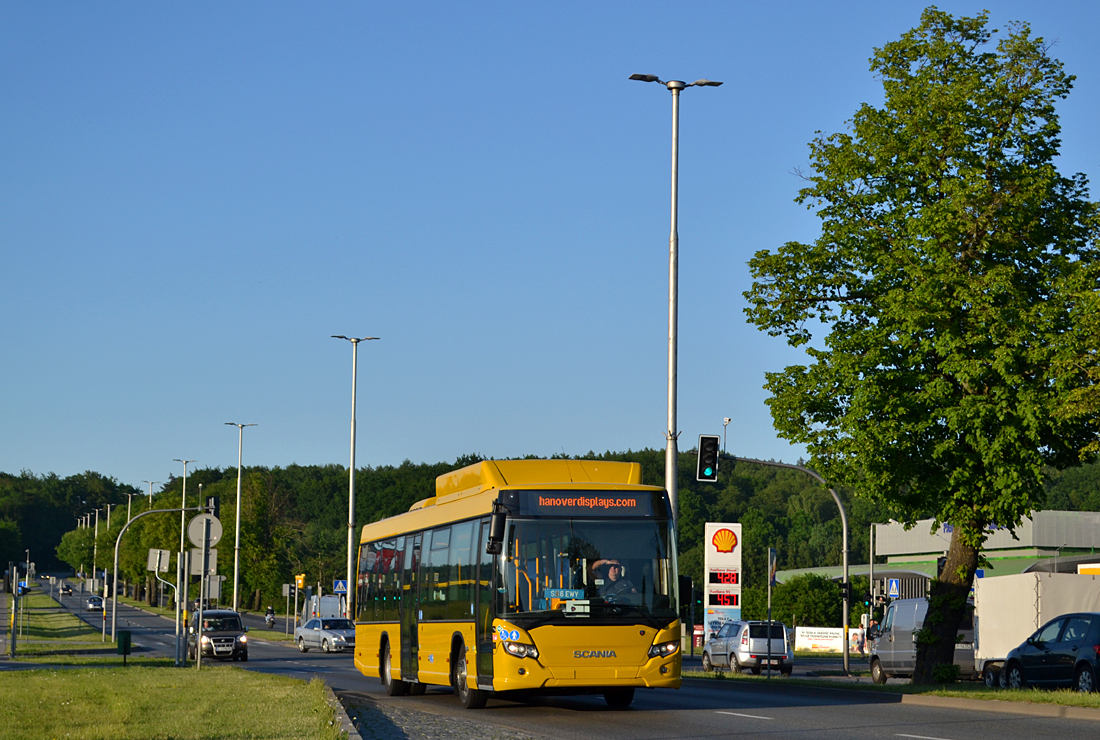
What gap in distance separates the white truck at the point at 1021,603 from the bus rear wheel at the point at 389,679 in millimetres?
14211

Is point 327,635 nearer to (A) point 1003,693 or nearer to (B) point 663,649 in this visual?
(A) point 1003,693

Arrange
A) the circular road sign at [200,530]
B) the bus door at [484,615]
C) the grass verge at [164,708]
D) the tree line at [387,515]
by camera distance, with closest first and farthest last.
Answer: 1. the grass verge at [164,708]
2. the bus door at [484,615]
3. the circular road sign at [200,530]
4. the tree line at [387,515]

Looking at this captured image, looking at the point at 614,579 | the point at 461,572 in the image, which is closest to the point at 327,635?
the point at 461,572

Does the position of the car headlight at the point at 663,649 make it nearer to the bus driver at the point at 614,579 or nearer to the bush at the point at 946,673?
the bus driver at the point at 614,579

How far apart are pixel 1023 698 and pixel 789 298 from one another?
435 inches

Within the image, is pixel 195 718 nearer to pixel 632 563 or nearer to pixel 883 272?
pixel 632 563

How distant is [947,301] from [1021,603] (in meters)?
9.33

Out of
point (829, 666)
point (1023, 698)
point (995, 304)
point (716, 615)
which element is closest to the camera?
point (1023, 698)

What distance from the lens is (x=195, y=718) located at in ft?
51.2

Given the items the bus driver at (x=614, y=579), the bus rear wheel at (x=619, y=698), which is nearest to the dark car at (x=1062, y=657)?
the bus rear wheel at (x=619, y=698)

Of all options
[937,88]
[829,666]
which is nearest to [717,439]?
[937,88]

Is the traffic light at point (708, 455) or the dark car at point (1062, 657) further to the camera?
the traffic light at point (708, 455)

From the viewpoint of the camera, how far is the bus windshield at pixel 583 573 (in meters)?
17.4

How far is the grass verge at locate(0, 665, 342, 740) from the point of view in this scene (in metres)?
13.6
